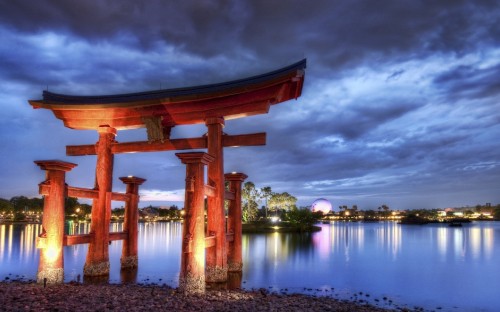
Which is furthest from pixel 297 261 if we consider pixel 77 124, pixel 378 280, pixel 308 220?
pixel 308 220

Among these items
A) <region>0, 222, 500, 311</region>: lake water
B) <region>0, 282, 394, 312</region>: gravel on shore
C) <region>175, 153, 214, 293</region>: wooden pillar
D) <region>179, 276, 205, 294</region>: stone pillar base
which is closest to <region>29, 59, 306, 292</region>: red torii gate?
<region>175, 153, 214, 293</region>: wooden pillar

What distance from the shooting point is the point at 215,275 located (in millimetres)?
13812

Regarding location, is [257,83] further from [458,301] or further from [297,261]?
[297,261]

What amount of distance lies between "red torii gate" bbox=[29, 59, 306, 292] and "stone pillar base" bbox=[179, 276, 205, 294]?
1164 mm

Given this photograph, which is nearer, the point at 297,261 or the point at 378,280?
the point at 378,280

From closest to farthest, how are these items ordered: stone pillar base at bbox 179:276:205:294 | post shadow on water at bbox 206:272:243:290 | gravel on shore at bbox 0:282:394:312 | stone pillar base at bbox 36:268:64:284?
gravel on shore at bbox 0:282:394:312 < stone pillar base at bbox 179:276:205:294 < stone pillar base at bbox 36:268:64:284 < post shadow on water at bbox 206:272:243:290

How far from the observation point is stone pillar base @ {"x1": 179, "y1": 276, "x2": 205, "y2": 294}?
10703mm

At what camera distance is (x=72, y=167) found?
12.7 meters

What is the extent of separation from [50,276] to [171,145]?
21.4 feet

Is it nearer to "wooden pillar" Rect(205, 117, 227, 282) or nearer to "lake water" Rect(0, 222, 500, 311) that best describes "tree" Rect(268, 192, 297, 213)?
"lake water" Rect(0, 222, 500, 311)

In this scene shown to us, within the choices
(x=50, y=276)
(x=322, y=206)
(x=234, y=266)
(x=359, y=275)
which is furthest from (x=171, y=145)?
(x=322, y=206)

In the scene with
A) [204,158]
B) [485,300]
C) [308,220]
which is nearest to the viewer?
[204,158]

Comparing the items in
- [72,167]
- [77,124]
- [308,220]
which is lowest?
[308,220]

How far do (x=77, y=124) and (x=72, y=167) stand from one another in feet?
16.2
